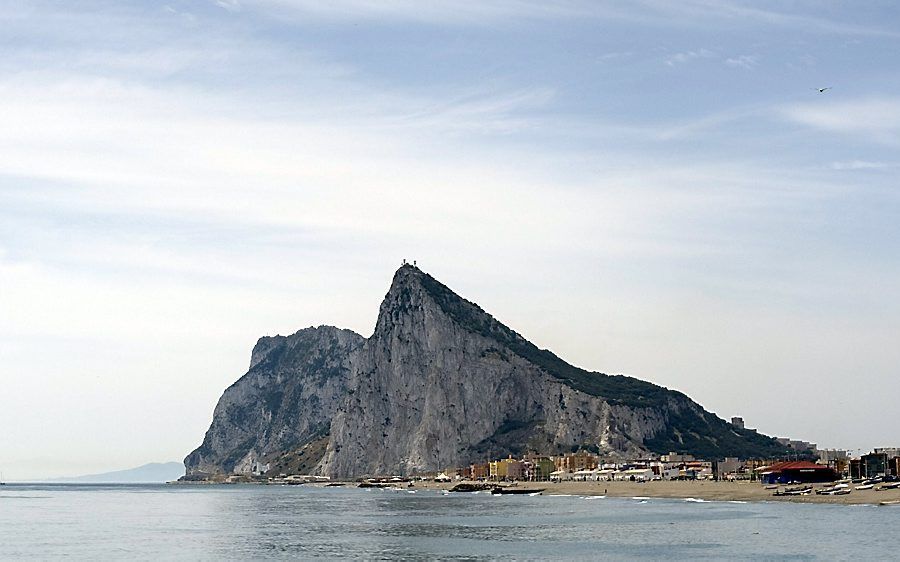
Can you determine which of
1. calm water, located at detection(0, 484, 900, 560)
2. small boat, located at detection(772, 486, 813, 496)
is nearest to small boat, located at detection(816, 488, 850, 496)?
small boat, located at detection(772, 486, 813, 496)

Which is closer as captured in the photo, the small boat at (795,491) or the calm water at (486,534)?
the calm water at (486,534)

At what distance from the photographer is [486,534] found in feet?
367

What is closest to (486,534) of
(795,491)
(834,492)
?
(834,492)

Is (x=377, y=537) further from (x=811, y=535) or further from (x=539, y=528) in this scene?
(x=811, y=535)

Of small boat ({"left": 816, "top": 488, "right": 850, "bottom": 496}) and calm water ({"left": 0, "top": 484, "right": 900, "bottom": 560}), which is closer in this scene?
calm water ({"left": 0, "top": 484, "right": 900, "bottom": 560})

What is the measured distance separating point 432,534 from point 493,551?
23030 millimetres

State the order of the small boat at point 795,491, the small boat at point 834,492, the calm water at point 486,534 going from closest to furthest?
the calm water at point 486,534
the small boat at point 834,492
the small boat at point 795,491

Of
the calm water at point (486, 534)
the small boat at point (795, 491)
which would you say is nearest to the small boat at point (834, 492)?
the small boat at point (795, 491)

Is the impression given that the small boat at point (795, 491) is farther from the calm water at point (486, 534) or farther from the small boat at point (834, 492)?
the calm water at point (486, 534)

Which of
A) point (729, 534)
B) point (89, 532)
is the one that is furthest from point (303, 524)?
point (729, 534)

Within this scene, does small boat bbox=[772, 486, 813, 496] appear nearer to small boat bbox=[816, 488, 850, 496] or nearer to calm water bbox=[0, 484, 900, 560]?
small boat bbox=[816, 488, 850, 496]

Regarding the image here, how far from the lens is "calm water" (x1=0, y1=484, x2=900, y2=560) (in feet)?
297

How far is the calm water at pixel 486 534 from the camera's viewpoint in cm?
9056

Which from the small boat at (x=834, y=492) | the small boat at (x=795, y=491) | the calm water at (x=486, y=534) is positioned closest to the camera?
the calm water at (x=486, y=534)
